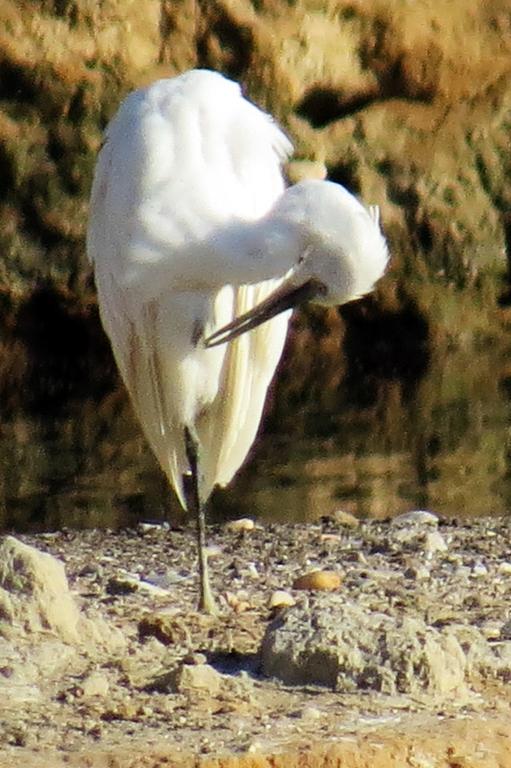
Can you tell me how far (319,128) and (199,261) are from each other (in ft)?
37.7

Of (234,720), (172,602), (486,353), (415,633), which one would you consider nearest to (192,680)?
(234,720)

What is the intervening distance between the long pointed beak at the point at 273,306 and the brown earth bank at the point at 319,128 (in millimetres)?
9666

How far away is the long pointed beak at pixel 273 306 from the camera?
5.82 meters

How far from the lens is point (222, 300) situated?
6.59 metres

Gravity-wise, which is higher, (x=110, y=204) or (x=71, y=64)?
(x=71, y=64)

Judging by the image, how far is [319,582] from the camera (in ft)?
21.0

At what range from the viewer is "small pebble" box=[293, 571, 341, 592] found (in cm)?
638

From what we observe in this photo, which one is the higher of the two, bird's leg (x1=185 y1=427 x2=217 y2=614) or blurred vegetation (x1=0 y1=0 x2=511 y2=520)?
blurred vegetation (x1=0 y1=0 x2=511 y2=520)

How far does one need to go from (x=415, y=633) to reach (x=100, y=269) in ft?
8.20

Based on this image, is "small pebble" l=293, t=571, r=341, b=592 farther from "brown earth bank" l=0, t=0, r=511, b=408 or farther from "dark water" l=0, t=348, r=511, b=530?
"brown earth bank" l=0, t=0, r=511, b=408

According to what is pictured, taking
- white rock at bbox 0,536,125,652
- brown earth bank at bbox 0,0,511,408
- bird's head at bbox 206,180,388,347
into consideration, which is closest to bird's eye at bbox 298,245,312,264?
bird's head at bbox 206,180,388,347

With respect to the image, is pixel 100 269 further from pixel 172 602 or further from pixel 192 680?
pixel 192 680

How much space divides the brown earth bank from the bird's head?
995cm

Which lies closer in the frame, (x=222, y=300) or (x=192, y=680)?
(x=192, y=680)
